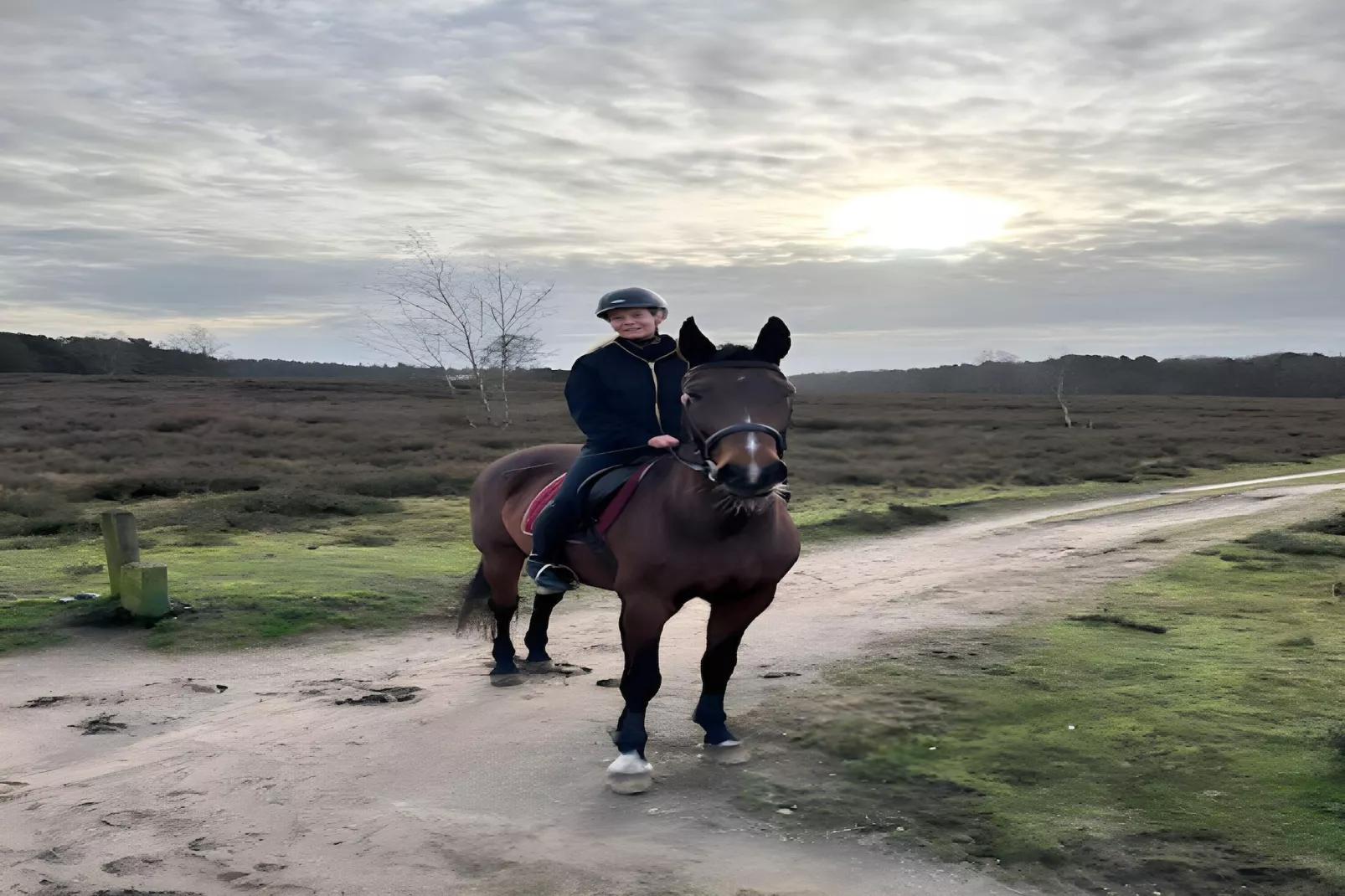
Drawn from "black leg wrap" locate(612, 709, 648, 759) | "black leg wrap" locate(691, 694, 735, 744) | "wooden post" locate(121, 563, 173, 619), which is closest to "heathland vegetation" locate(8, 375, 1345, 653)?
"wooden post" locate(121, 563, 173, 619)

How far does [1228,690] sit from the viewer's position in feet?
22.9

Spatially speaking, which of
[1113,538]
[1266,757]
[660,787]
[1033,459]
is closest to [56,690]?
[660,787]

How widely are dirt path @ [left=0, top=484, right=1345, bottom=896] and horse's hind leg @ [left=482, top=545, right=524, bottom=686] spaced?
0.30 m

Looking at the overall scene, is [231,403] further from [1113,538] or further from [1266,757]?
[1266,757]

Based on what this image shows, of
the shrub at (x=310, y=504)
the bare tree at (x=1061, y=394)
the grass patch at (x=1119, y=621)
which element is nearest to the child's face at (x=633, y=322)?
the grass patch at (x=1119, y=621)

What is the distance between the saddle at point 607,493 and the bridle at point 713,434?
0.51 m

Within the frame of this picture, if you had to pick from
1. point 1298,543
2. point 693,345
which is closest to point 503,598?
point 693,345

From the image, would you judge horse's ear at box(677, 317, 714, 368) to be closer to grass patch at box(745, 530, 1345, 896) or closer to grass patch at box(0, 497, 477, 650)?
grass patch at box(745, 530, 1345, 896)

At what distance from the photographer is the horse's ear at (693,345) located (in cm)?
543

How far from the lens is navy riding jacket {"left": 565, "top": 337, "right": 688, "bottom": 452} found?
6.16 meters

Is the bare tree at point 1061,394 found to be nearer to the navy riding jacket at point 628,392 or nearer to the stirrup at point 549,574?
the stirrup at point 549,574

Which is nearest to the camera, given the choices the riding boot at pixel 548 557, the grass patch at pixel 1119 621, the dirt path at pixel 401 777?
the dirt path at pixel 401 777

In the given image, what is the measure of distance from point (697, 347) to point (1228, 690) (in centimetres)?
460

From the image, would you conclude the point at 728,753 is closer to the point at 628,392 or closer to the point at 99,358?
the point at 628,392
